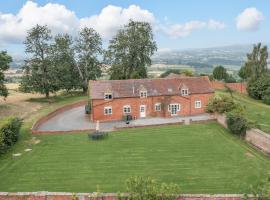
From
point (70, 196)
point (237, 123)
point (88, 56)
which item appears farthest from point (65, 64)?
point (70, 196)

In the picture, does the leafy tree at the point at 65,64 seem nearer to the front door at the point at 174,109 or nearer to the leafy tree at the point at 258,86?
the front door at the point at 174,109

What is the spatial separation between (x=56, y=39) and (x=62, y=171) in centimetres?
4651

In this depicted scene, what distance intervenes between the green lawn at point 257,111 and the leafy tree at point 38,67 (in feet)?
109

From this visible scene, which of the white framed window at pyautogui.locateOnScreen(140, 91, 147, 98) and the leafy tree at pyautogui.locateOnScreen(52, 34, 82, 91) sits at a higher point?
the leafy tree at pyautogui.locateOnScreen(52, 34, 82, 91)

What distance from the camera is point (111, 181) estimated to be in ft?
84.9

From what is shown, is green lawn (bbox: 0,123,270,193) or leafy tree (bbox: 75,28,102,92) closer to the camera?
green lawn (bbox: 0,123,270,193)

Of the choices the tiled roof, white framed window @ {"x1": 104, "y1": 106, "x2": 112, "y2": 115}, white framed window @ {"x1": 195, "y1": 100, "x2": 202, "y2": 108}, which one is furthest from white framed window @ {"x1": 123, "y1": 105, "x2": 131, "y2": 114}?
white framed window @ {"x1": 195, "y1": 100, "x2": 202, "y2": 108}

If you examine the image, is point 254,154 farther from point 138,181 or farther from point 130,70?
point 130,70

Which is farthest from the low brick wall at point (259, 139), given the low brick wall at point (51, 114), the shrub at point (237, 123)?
the low brick wall at point (51, 114)

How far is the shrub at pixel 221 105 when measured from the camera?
142 feet

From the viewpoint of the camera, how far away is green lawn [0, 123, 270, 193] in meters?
25.4

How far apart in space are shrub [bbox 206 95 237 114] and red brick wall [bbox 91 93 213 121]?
6.89 m

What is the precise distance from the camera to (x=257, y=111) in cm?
5247

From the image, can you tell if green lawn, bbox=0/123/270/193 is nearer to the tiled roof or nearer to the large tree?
the tiled roof
